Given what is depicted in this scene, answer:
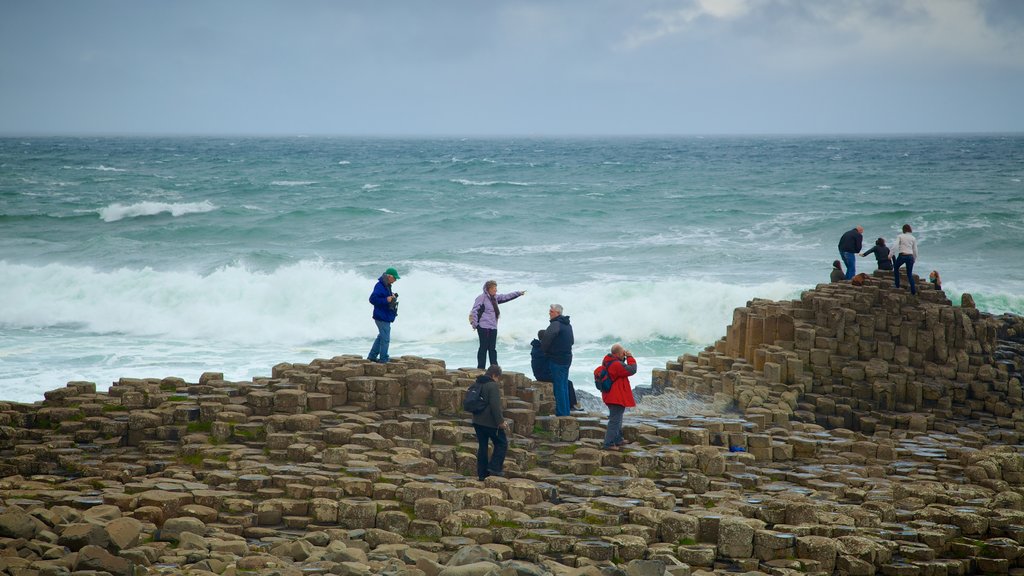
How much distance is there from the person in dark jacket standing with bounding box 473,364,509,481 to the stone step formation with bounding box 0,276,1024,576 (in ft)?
0.83

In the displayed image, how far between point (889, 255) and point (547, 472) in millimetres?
10886

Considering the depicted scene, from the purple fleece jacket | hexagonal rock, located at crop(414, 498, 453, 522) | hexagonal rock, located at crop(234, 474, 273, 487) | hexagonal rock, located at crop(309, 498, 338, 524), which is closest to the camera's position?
hexagonal rock, located at crop(414, 498, 453, 522)

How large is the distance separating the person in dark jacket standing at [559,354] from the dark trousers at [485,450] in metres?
2.19

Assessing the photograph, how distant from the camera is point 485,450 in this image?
1245 cm

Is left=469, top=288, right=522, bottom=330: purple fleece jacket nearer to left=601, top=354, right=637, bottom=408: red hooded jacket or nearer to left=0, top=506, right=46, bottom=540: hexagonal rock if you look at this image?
left=601, top=354, right=637, bottom=408: red hooded jacket

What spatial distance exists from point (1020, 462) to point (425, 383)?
26.1 feet

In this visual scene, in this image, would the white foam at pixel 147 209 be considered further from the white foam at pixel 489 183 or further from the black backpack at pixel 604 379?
the black backpack at pixel 604 379

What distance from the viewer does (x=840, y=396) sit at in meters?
17.5

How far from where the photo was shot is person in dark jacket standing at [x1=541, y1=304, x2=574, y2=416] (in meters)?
14.5

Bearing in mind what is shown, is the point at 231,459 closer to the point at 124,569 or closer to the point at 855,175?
the point at 124,569

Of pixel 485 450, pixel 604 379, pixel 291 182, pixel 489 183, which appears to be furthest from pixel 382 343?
pixel 291 182

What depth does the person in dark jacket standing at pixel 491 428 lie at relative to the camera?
12.3 metres

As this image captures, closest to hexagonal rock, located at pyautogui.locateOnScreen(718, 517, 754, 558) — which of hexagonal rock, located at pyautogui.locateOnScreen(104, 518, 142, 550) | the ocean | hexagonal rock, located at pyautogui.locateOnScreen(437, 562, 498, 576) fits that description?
hexagonal rock, located at pyautogui.locateOnScreen(437, 562, 498, 576)

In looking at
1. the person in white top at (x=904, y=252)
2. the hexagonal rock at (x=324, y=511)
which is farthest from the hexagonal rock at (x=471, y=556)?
the person in white top at (x=904, y=252)
